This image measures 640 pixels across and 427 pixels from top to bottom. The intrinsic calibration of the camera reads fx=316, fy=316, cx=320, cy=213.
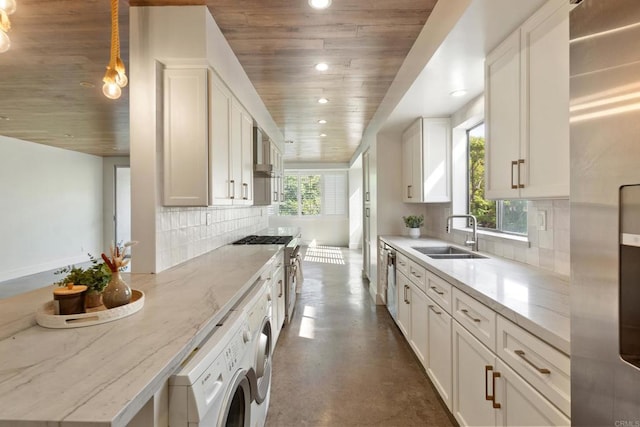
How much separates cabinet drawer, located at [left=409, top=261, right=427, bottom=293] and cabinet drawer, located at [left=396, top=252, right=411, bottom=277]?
9cm

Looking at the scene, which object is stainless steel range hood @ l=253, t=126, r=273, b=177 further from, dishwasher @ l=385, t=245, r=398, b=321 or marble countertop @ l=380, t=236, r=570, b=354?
marble countertop @ l=380, t=236, r=570, b=354

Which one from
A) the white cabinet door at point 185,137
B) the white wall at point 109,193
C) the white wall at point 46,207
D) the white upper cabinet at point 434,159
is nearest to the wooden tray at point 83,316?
the white cabinet door at point 185,137

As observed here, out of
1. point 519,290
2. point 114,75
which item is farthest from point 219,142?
point 519,290

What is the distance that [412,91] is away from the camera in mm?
2645

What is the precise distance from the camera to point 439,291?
203cm

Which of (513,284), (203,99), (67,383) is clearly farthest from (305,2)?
(67,383)

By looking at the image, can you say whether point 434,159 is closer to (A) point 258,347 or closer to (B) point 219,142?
(B) point 219,142

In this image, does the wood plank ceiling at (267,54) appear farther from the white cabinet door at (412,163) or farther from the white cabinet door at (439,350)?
the white cabinet door at (439,350)

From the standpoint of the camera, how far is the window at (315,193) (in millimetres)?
9672

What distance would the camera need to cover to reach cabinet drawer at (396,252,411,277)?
280cm

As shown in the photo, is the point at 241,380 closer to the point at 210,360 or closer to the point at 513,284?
the point at 210,360

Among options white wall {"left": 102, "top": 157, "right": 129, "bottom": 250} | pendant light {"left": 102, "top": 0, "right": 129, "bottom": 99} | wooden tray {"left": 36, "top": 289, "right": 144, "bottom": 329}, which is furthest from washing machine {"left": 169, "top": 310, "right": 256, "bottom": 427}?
white wall {"left": 102, "top": 157, "right": 129, "bottom": 250}

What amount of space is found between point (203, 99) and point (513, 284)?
2.11m

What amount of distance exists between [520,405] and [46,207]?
27.6 ft
